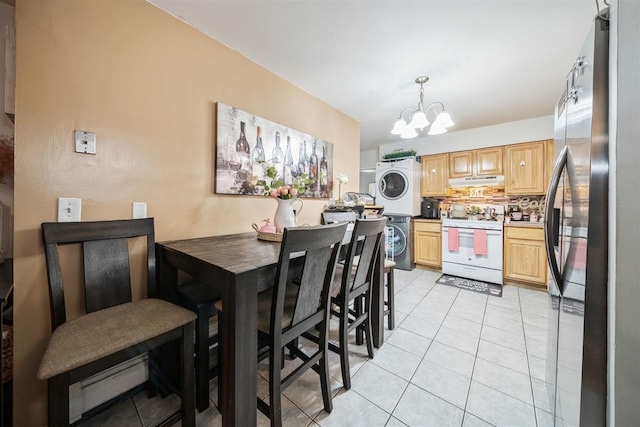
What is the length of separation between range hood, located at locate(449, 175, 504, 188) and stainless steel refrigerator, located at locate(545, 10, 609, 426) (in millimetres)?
2947

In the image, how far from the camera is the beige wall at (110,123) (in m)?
1.13

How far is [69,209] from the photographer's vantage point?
123 cm

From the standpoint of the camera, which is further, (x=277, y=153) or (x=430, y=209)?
(x=430, y=209)

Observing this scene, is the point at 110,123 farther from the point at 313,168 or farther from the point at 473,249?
the point at 473,249

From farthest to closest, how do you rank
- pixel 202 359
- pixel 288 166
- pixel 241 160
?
pixel 288 166 → pixel 241 160 → pixel 202 359

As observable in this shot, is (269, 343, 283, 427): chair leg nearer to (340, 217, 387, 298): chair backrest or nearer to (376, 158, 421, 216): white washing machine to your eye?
(340, 217, 387, 298): chair backrest

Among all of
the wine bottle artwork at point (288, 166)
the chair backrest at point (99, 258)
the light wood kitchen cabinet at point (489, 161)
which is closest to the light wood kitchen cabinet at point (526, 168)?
the light wood kitchen cabinet at point (489, 161)

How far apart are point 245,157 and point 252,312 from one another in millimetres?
1418

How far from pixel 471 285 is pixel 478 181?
160 cm

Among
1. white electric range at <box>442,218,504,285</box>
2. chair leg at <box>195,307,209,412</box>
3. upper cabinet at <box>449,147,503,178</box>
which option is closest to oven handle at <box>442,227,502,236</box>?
white electric range at <box>442,218,504,285</box>

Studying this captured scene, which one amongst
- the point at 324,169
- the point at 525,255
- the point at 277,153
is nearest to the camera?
the point at 277,153

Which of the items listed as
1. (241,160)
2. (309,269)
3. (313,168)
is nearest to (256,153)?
(241,160)

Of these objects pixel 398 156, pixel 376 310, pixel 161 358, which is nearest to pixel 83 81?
pixel 161 358

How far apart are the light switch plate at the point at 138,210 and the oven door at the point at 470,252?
3.84 m
